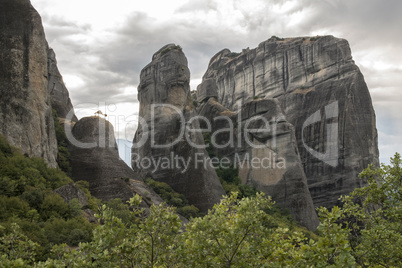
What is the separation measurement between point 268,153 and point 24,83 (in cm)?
3368

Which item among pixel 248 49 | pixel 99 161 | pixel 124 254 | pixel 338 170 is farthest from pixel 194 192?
pixel 248 49

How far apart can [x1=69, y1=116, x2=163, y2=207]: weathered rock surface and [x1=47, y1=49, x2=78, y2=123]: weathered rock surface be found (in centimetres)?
959

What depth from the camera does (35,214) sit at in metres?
22.7

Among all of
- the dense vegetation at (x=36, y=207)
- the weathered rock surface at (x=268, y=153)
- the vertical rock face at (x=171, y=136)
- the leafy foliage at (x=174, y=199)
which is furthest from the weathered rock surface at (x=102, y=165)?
the weathered rock surface at (x=268, y=153)

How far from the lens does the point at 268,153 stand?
5525cm

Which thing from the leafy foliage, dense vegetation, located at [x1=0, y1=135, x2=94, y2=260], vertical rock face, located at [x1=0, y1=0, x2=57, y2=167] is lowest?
the leafy foliage

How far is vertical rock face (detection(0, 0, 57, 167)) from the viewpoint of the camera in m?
31.9

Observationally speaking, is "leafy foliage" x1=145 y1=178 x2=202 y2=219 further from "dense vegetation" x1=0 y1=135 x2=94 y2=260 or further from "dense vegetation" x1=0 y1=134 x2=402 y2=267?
"dense vegetation" x1=0 y1=134 x2=402 y2=267

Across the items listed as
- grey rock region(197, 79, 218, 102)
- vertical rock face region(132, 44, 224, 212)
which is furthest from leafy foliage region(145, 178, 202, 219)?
grey rock region(197, 79, 218, 102)

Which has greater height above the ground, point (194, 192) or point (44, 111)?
point (44, 111)

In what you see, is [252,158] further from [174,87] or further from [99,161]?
[99,161]

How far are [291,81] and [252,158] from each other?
26127mm

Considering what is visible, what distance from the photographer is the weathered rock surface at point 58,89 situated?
2104 inches

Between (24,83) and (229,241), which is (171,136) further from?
(229,241)
